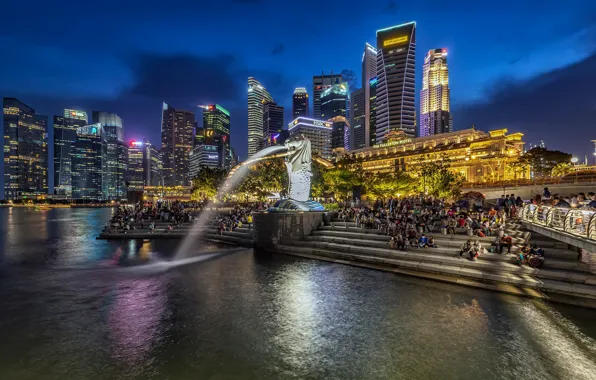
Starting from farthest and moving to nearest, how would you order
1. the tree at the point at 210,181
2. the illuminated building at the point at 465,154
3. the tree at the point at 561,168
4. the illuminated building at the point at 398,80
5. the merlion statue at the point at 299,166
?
the illuminated building at the point at 398,80 → the illuminated building at the point at 465,154 → the tree at the point at 210,181 → the tree at the point at 561,168 → the merlion statue at the point at 299,166

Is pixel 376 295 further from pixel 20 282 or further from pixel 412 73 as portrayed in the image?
pixel 412 73

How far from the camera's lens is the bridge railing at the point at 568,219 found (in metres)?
9.98

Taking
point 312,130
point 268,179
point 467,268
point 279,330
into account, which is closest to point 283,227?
point 467,268

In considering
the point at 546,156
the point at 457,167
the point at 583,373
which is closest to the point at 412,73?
the point at 457,167

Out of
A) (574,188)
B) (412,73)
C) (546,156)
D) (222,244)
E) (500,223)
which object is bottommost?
(222,244)

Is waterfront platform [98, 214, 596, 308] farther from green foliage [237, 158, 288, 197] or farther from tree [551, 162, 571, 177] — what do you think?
tree [551, 162, 571, 177]

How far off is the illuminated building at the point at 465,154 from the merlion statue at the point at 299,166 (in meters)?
→ 61.6

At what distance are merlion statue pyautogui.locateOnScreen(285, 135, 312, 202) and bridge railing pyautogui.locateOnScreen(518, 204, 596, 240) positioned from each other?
14.3 meters

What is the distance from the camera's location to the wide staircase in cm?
1116

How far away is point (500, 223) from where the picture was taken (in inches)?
668

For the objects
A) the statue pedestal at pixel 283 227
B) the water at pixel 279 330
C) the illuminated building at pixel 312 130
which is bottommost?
the water at pixel 279 330

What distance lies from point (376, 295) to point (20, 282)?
52.3ft

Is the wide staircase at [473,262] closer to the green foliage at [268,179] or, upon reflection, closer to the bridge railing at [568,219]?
the bridge railing at [568,219]

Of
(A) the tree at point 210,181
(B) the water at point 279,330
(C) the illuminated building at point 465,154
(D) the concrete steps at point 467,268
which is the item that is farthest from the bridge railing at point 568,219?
(C) the illuminated building at point 465,154
